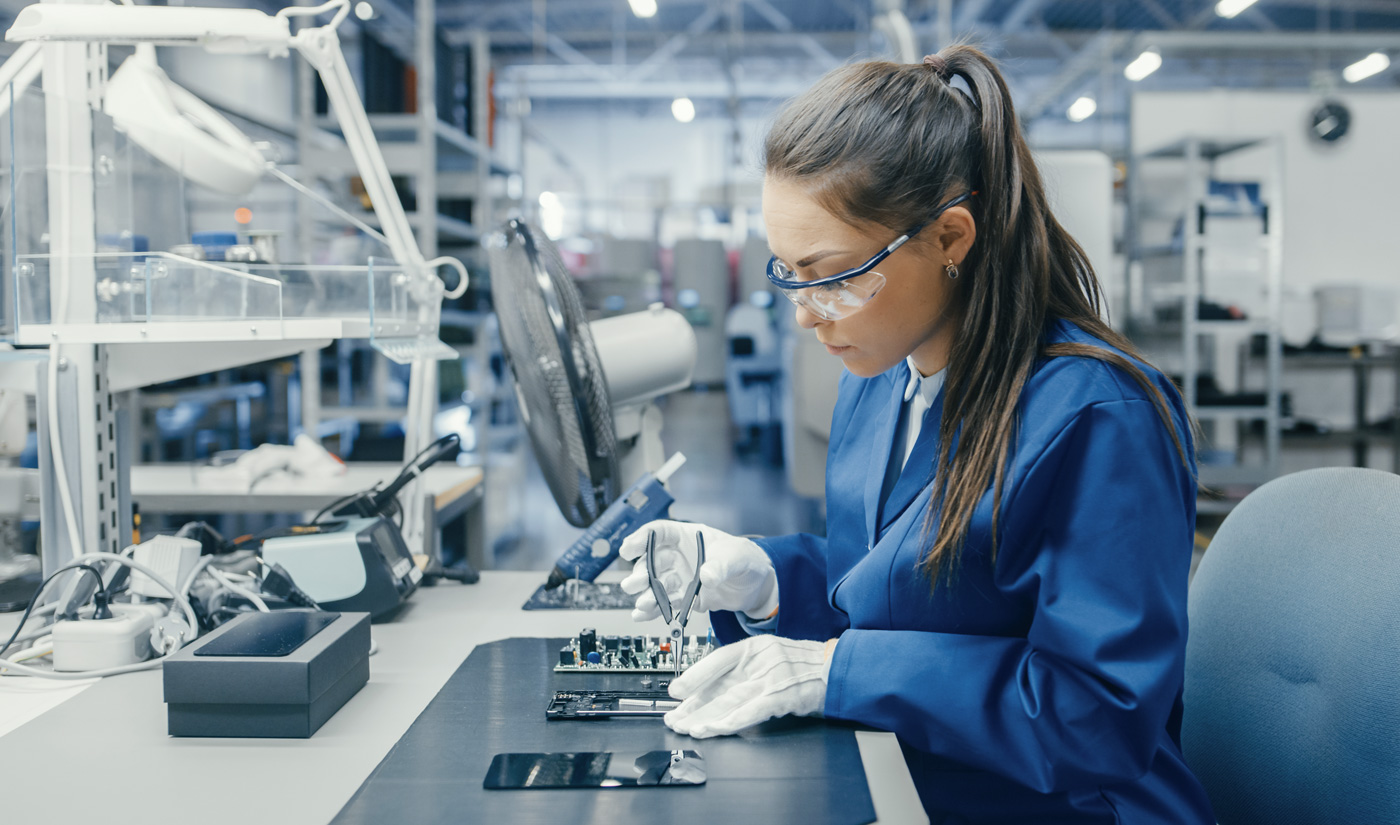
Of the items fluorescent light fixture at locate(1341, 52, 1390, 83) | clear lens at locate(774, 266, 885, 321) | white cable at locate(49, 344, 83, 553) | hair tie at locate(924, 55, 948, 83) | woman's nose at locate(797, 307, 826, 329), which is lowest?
white cable at locate(49, 344, 83, 553)

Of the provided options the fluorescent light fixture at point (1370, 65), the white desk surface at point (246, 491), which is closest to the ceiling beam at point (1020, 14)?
the fluorescent light fixture at point (1370, 65)

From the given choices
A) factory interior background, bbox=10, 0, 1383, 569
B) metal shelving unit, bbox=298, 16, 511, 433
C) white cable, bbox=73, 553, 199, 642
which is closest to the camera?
white cable, bbox=73, 553, 199, 642

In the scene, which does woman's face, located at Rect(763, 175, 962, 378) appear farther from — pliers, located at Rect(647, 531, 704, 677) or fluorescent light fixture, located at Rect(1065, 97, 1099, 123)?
fluorescent light fixture, located at Rect(1065, 97, 1099, 123)

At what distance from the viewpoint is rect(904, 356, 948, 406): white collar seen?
92cm

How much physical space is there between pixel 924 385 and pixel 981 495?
7.0 inches

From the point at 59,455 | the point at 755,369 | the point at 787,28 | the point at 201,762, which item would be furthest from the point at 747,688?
the point at 787,28

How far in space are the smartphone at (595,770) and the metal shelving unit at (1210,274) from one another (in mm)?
4294

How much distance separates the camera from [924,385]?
940mm

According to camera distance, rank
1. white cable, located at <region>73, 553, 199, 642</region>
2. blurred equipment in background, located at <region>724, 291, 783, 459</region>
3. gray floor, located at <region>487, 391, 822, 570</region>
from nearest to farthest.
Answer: white cable, located at <region>73, 553, 199, 642</region>, gray floor, located at <region>487, 391, 822, 570</region>, blurred equipment in background, located at <region>724, 291, 783, 459</region>

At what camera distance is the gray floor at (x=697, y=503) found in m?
4.04

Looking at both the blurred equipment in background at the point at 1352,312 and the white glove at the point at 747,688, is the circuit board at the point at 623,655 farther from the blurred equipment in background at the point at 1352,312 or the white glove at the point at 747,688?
the blurred equipment in background at the point at 1352,312

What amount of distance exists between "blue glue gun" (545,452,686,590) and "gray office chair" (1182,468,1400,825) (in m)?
0.62

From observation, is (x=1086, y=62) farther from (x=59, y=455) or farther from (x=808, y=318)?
(x=59, y=455)

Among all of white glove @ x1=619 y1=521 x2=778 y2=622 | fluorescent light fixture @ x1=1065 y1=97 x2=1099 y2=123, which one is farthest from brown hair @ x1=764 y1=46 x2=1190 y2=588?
fluorescent light fixture @ x1=1065 y1=97 x2=1099 y2=123
